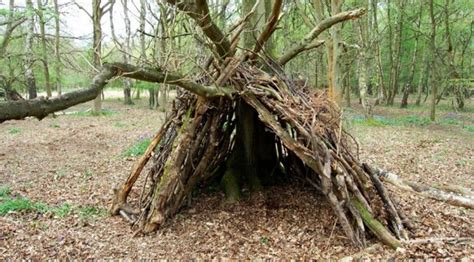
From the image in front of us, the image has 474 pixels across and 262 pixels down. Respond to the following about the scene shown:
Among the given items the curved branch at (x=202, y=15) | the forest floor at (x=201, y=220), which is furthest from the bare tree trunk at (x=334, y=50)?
the curved branch at (x=202, y=15)

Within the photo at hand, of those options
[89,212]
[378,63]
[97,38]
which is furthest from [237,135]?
[378,63]

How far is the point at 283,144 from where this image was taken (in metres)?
4.58

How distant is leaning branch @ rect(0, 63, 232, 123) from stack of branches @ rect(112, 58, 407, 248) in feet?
1.61

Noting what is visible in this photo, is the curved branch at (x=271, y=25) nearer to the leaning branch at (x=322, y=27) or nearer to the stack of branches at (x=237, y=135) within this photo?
the stack of branches at (x=237, y=135)

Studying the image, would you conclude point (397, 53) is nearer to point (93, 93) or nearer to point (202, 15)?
point (202, 15)

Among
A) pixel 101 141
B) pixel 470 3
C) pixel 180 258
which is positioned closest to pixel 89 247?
pixel 180 258

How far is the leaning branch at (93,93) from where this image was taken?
228 centimetres

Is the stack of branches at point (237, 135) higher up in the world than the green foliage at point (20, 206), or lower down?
higher up

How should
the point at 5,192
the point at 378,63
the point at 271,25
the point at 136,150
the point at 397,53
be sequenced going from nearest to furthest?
the point at 271,25, the point at 5,192, the point at 136,150, the point at 378,63, the point at 397,53

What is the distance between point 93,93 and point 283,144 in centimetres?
234

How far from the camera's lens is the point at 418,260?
3430 mm

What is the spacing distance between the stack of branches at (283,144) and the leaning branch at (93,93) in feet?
1.61

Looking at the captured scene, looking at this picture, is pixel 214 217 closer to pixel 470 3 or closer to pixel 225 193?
pixel 225 193

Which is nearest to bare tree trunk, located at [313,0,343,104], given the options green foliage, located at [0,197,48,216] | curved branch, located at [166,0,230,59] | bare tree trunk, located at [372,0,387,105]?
bare tree trunk, located at [372,0,387,105]
